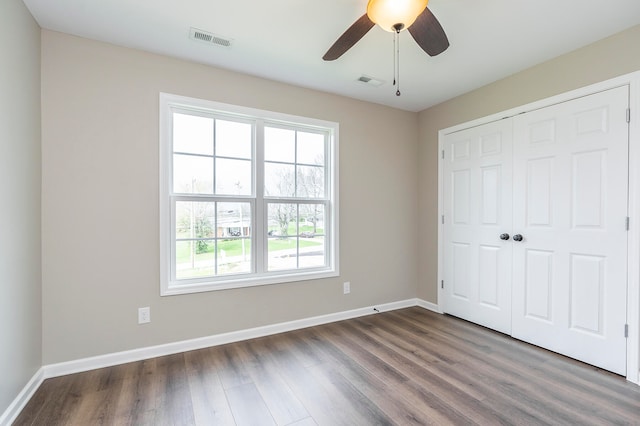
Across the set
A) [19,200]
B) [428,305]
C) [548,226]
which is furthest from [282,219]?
[548,226]

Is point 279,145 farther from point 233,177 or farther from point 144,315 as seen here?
point 144,315

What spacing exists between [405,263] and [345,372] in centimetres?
198

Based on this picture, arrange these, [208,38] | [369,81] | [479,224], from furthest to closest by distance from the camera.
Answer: [479,224] → [369,81] → [208,38]

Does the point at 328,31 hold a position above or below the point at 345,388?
above

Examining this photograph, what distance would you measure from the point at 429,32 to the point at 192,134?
2.14 meters

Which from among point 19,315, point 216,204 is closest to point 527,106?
point 216,204

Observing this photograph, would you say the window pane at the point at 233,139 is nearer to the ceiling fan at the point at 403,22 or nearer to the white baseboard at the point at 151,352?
the ceiling fan at the point at 403,22

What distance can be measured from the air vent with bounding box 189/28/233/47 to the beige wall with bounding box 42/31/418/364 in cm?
42

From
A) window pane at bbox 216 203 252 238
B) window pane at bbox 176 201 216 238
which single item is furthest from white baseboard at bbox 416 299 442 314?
window pane at bbox 176 201 216 238

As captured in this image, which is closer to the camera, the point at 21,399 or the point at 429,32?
the point at 429,32

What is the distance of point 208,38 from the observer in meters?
2.29

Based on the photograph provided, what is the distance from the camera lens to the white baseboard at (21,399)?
5.44 ft

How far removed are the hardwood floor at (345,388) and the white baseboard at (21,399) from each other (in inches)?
1.6

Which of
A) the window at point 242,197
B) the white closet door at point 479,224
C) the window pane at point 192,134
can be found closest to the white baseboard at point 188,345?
the window at point 242,197
